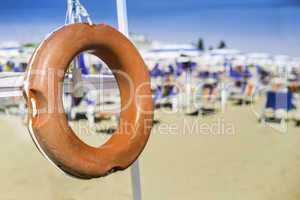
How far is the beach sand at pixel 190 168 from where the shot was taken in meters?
2.84

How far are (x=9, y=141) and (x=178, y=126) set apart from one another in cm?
171

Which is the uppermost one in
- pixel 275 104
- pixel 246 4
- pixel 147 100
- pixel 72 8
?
pixel 246 4

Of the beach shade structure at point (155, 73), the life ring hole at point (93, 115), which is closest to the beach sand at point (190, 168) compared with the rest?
the life ring hole at point (93, 115)

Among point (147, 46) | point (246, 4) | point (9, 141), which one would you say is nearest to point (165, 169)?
point (9, 141)

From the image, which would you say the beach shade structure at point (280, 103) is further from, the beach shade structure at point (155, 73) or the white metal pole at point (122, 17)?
the white metal pole at point (122, 17)

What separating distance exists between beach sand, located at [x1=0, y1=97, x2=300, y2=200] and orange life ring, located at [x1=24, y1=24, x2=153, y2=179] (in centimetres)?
125

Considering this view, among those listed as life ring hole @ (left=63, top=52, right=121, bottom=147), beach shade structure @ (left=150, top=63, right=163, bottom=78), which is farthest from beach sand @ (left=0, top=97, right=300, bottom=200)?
beach shade structure @ (left=150, top=63, right=163, bottom=78)

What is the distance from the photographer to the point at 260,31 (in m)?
8.72

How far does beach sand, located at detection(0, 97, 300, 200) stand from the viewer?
2.84 m

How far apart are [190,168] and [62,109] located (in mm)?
2087

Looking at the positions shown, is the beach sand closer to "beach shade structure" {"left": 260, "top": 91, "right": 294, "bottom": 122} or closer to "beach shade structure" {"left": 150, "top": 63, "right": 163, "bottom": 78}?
"beach shade structure" {"left": 260, "top": 91, "right": 294, "bottom": 122}

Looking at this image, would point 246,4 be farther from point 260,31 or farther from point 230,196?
point 230,196

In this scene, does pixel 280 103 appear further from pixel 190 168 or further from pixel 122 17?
pixel 122 17

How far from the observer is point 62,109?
Answer: 1380 mm
